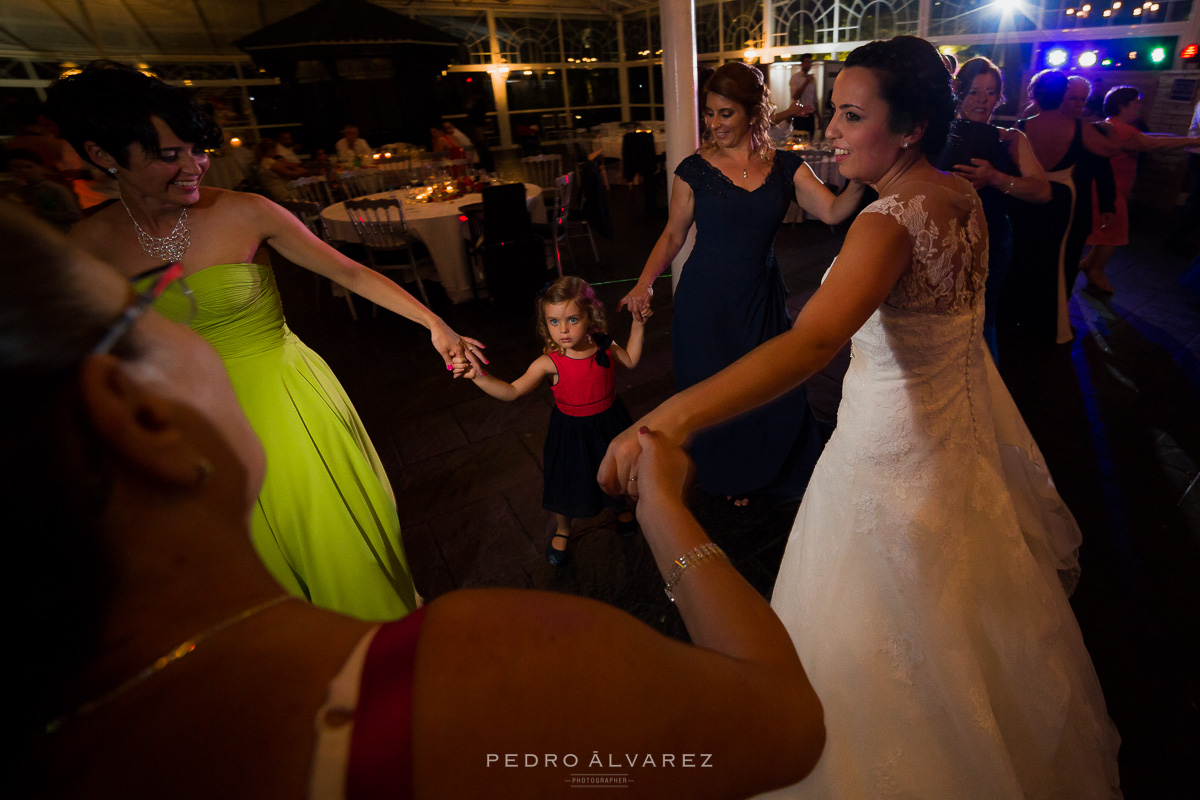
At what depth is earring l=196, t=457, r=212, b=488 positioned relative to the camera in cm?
48

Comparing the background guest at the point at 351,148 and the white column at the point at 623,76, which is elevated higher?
the white column at the point at 623,76

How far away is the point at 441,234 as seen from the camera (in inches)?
217

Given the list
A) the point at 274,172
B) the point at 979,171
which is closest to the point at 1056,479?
the point at 979,171

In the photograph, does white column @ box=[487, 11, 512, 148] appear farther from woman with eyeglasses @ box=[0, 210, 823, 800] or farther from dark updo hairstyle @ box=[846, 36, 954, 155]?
woman with eyeglasses @ box=[0, 210, 823, 800]

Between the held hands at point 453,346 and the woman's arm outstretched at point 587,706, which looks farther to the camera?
the held hands at point 453,346

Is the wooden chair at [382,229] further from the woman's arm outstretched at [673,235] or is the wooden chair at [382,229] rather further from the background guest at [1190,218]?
the background guest at [1190,218]

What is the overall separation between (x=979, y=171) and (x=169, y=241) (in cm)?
333

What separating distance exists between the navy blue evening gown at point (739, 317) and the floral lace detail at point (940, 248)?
105 cm

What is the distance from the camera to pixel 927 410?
4.91 feet

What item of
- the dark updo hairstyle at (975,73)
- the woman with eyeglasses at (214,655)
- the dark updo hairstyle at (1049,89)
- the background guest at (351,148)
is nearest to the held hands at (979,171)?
the dark updo hairstyle at (975,73)

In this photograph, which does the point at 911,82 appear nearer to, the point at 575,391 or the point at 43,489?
the point at 575,391

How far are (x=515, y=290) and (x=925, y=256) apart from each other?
430cm

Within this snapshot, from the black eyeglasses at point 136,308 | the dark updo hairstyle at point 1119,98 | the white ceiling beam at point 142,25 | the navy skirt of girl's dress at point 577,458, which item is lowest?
the navy skirt of girl's dress at point 577,458

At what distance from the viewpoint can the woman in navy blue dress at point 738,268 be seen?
2355 millimetres
